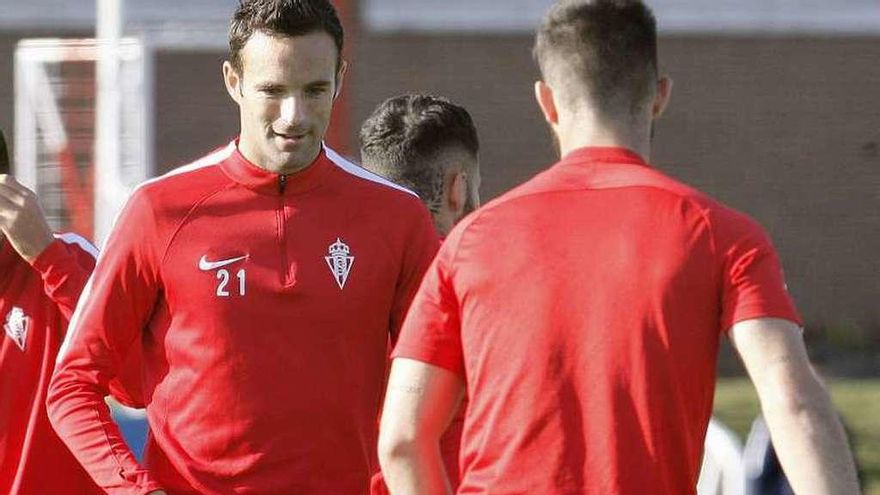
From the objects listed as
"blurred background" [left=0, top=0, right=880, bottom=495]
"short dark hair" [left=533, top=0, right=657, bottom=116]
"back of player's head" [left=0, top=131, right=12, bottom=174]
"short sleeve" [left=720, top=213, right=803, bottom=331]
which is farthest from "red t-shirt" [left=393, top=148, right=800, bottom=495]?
"blurred background" [left=0, top=0, right=880, bottom=495]

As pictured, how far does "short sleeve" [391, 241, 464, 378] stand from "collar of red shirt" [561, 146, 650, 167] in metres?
0.30

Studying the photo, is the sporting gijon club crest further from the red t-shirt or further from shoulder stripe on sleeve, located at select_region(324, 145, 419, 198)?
the red t-shirt

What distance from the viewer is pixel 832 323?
2130 centimetres

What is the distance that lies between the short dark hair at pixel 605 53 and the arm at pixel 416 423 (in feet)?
1.97

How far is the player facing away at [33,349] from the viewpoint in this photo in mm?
5012

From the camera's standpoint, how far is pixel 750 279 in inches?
137

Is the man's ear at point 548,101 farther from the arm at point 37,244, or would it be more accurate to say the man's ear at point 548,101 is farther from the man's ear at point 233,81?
the arm at point 37,244

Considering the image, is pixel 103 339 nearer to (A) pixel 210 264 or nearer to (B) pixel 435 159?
(A) pixel 210 264

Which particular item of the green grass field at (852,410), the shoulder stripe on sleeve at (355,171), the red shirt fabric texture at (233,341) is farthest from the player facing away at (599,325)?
the green grass field at (852,410)

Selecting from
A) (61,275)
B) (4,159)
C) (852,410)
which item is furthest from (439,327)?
(852,410)

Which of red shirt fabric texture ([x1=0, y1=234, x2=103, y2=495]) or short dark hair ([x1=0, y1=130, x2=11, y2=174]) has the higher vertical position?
short dark hair ([x1=0, y1=130, x2=11, y2=174])

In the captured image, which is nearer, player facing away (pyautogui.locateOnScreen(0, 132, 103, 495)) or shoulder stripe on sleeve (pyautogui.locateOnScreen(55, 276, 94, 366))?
shoulder stripe on sleeve (pyautogui.locateOnScreen(55, 276, 94, 366))

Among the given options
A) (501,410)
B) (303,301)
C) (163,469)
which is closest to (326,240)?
(303,301)

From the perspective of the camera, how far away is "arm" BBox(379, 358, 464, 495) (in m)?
3.67
